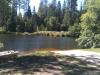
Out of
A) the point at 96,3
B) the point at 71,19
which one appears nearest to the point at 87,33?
the point at 96,3

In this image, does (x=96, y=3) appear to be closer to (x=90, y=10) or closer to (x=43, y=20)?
(x=90, y=10)

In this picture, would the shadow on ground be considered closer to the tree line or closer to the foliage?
the foliage

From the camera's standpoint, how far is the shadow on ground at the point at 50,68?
10.5m

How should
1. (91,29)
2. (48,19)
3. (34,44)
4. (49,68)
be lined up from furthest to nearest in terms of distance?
(48,19) → (34,44) → (91,29) → (49,68)

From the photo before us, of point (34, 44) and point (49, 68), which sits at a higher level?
point (49, 68)

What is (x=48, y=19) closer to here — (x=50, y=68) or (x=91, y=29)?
(x=91, y=29)

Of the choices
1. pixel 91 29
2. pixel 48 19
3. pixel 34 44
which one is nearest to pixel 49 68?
pixel 91 29

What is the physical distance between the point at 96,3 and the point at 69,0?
255 feet

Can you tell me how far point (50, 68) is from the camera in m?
11.2

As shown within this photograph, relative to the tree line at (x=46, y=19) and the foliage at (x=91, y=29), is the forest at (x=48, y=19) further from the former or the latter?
the foliage at (x=91, y=29)

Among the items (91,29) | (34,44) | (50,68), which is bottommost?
(34,44)

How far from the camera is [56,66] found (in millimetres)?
11625

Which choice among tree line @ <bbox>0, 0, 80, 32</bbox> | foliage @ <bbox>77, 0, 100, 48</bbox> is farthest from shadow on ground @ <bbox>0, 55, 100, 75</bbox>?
tree line @ <bbox>0, 0, 80, 32</bbox>

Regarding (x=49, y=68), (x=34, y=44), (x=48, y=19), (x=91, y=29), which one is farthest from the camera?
(x=48, y=19)
